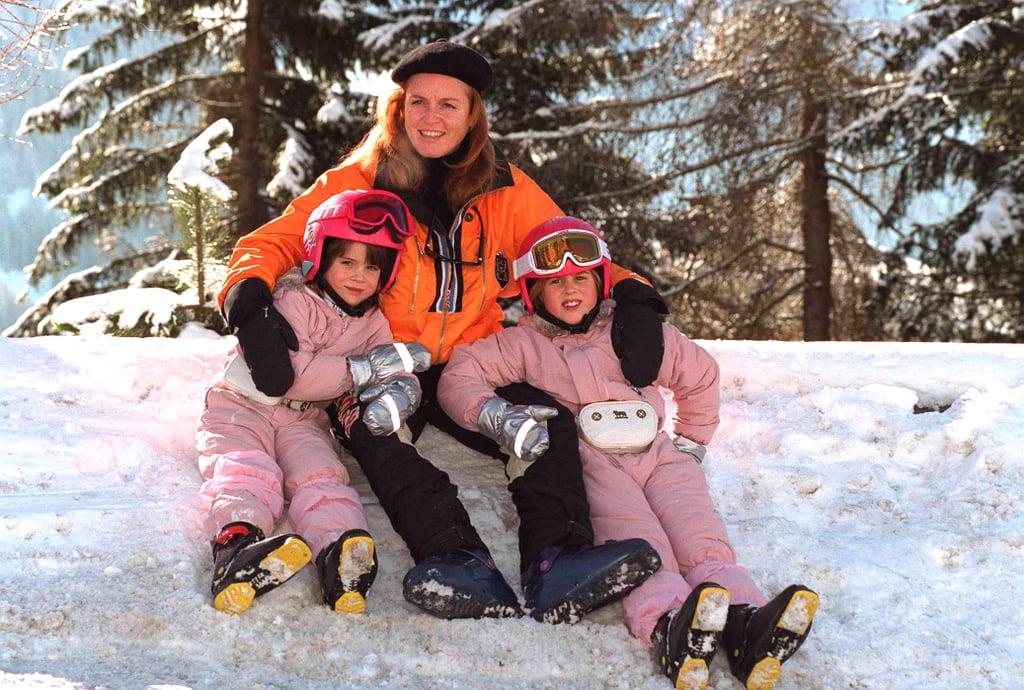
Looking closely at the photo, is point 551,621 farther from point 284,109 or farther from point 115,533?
point 284,109

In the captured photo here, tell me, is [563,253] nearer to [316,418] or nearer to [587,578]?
[316,418]

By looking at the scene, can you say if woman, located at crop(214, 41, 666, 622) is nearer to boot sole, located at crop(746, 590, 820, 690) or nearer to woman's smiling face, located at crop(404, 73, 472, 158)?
woman's smiling face, located at crop(404, 73, 472, 158)

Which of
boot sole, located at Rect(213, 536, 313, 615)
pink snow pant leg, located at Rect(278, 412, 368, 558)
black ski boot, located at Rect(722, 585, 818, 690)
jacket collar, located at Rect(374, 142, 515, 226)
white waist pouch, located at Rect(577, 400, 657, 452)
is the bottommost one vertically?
black ski boot, located at Rect(722, 585, 818, 690)

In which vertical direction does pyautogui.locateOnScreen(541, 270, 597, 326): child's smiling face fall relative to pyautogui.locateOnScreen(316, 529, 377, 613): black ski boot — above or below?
above

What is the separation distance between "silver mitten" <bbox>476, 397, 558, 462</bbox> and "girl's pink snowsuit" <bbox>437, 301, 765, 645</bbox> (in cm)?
10

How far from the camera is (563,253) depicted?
3.61 meters

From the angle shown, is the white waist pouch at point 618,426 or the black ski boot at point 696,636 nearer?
the black ski boot at point 696,636

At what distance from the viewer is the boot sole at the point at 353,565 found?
2730mm

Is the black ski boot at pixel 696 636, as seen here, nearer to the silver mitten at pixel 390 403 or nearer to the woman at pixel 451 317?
the woman at pixel 451 317

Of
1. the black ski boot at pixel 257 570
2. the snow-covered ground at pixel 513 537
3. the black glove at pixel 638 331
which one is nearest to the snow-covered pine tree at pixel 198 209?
the snow-covered ground at pixel 513 537

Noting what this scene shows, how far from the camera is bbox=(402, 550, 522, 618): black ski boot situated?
2.75m

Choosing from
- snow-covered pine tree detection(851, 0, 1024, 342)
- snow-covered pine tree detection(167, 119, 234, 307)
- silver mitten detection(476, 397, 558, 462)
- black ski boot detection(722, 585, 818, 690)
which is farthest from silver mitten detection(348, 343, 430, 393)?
snow-covered pine tree detection(851, 0, 1024, 342)

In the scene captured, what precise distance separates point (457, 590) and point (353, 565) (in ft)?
1.00

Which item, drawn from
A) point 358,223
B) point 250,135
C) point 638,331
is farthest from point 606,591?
point 250,135
